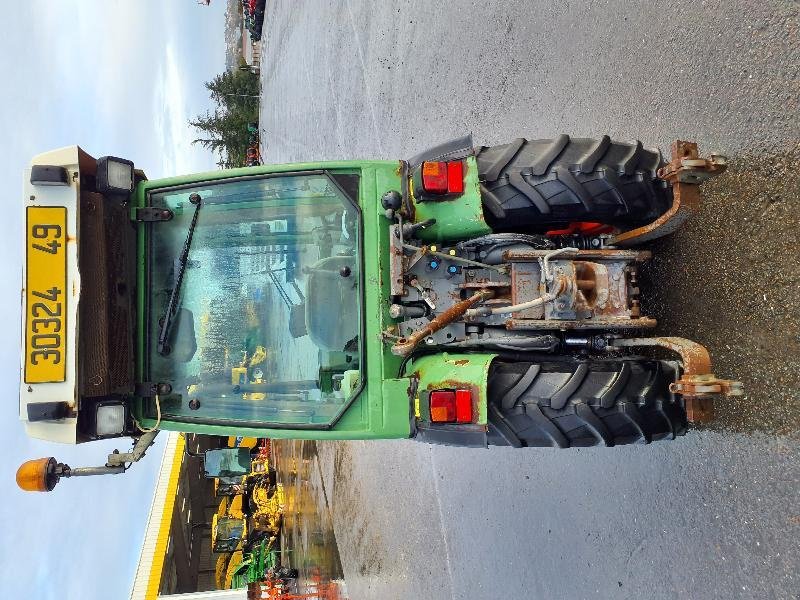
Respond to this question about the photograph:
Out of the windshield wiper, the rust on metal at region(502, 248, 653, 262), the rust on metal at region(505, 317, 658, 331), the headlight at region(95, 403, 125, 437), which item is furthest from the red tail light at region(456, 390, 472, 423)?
the headlight at region(95, 403, 125, 437)

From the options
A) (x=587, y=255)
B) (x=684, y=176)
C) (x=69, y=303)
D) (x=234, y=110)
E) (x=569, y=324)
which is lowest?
(x=569, y=324)

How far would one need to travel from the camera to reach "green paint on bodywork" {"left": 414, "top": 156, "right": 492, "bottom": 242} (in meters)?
2.69

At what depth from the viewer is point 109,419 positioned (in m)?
2.66

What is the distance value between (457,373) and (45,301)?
162 centimetres

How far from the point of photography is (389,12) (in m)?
6.80

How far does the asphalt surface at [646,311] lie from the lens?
2717 millimetres

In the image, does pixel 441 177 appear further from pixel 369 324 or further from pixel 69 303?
pixel 69 303

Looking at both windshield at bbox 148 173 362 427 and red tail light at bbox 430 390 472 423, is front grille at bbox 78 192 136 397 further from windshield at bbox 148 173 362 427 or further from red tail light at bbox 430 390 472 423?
red tail light at bbox 430 390 472 423

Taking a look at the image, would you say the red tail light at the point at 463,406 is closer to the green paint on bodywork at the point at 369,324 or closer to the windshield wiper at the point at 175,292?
the green paint on bodywork at the point at 369,324

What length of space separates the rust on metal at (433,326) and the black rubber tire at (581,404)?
0.88 feet

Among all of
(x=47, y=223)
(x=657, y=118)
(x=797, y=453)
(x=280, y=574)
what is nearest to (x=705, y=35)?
(x=657, y=118)

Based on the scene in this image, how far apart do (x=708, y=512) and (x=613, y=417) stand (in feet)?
3.45

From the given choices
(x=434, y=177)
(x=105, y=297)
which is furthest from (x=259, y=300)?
(x=434, y=177)

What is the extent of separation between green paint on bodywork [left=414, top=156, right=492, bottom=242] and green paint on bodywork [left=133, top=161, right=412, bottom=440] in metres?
0.17
